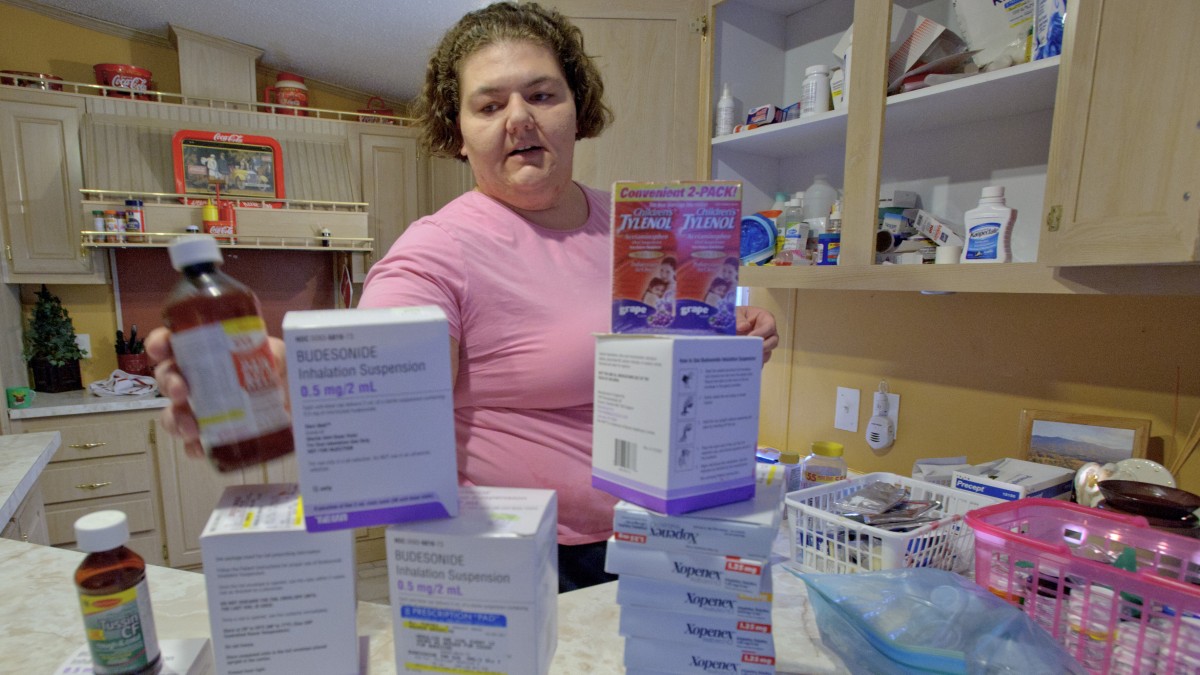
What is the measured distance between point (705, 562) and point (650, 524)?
68 mm

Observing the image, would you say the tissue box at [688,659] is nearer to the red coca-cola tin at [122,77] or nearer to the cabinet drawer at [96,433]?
the cabinet drawer at [96,433]

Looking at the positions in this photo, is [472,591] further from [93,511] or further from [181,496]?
[181,496]

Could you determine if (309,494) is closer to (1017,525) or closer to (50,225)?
(1017,525)

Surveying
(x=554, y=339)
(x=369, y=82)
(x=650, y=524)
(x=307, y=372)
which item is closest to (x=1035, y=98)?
(x=554, y=339)

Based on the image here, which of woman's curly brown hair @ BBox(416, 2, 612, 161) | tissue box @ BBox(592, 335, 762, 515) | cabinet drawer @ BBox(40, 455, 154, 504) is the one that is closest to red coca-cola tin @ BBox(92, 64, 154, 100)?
cabinet drawer @ BBox(40, 455, 154, 504)

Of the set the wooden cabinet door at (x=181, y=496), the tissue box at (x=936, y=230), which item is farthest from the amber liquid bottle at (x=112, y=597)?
the wooden cabinet door at (x=181, y=496)

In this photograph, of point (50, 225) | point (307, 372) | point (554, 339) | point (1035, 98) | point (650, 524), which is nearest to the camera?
point (307, 372)

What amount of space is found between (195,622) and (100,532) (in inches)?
13.6

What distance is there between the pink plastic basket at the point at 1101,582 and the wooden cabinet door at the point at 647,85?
1.16m

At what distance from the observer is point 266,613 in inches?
21.0

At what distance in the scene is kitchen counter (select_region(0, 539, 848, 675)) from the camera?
71 centimetres

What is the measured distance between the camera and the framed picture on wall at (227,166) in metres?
2.57

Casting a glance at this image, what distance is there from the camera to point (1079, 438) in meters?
1.22

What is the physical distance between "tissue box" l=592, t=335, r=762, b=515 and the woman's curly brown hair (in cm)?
61
